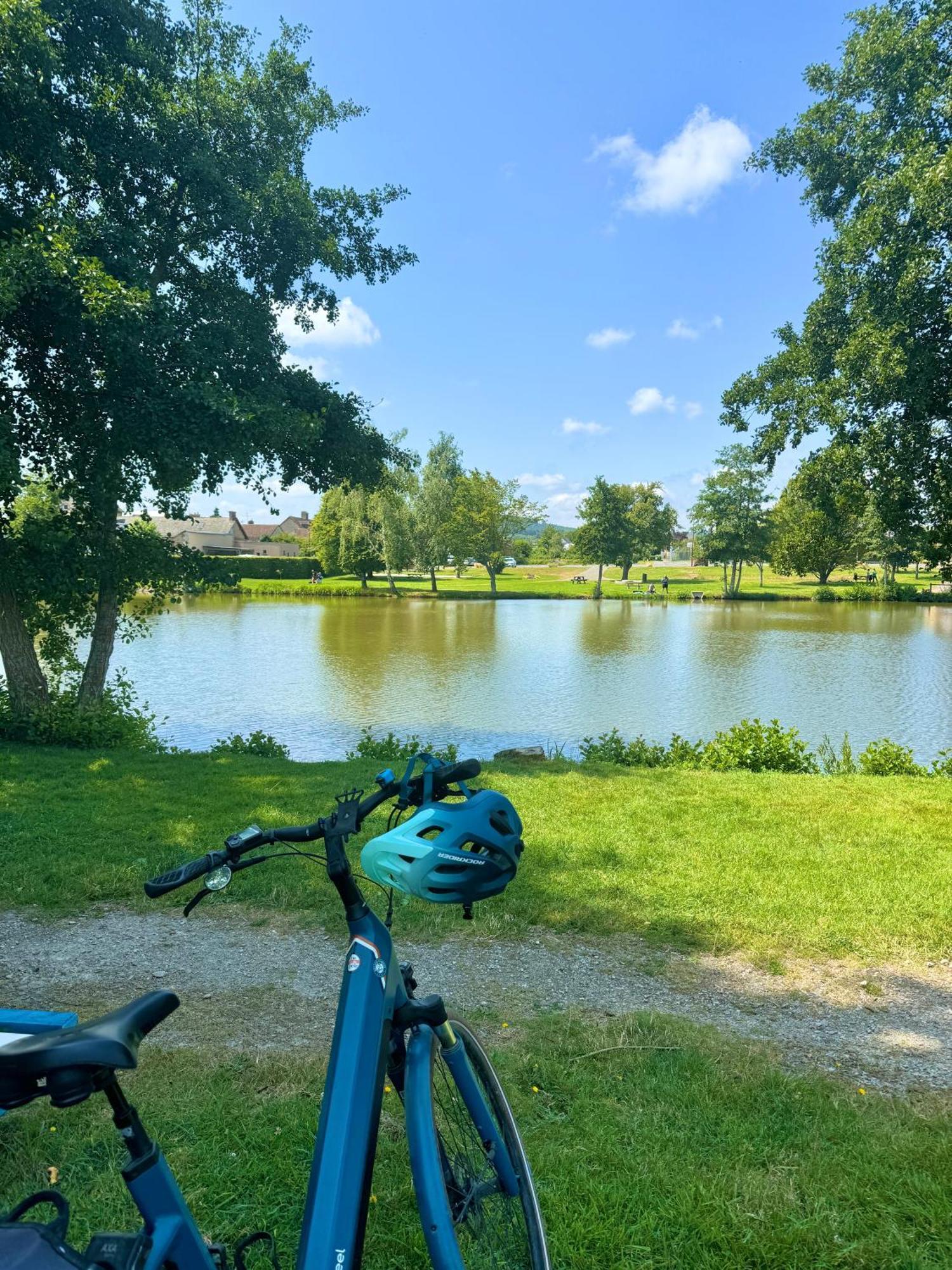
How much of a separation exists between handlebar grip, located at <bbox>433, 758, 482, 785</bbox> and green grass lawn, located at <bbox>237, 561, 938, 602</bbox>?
58183 mm

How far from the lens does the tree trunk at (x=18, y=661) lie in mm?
11109

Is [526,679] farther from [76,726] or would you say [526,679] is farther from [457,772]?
[457,772]

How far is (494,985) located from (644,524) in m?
84.6

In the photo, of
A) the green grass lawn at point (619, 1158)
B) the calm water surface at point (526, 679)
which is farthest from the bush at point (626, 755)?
the green grass lawn at point (619, 1158)

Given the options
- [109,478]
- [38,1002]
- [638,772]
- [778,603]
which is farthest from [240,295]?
[778,603]

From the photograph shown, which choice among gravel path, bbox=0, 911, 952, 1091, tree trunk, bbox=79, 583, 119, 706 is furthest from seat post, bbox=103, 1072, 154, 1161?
tree trunk, bbox=79, 583, 119, 706

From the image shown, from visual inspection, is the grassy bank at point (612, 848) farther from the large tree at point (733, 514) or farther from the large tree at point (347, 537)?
the large tree at point (733, 514)

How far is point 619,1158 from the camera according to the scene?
2906 millimetres

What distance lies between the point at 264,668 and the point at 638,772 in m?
16.4

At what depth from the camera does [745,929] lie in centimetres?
521

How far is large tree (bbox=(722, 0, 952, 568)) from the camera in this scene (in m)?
9.49

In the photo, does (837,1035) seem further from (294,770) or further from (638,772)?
(294,770)

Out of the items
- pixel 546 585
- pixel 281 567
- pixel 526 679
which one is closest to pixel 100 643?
pixel 526 679

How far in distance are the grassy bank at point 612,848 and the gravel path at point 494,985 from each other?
0.28 m
